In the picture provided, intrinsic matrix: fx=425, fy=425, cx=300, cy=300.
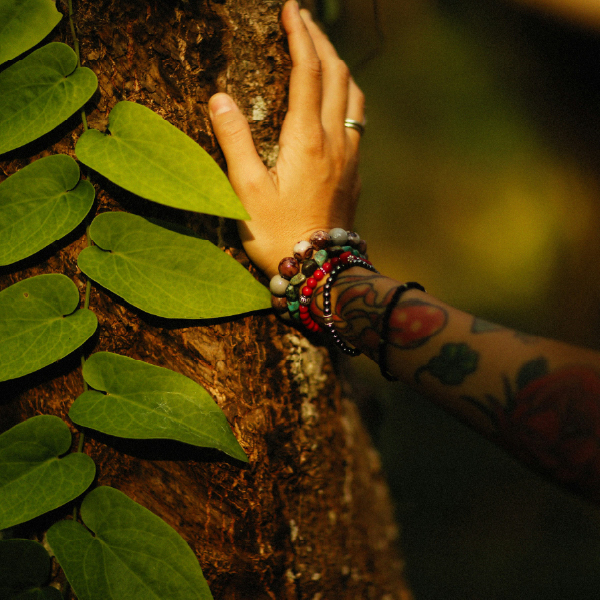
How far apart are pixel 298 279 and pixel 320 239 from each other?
0.04m

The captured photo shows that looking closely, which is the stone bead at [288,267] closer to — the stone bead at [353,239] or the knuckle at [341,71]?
the stone bead at [353,239]

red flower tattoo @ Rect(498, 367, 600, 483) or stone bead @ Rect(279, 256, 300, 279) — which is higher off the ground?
stone bead @ Rect(279, 256, 300, 279)

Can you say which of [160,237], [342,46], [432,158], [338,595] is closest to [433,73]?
[432,158]

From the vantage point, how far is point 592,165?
1303 mm

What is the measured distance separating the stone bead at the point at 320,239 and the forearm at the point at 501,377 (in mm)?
A: 72

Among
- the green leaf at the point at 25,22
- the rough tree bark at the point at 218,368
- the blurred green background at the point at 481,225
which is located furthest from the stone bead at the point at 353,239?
the blurred green background at the point at 481,225

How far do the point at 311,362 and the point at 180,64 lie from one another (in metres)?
0.33

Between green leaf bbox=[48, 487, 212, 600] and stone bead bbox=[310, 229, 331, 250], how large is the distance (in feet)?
0.91

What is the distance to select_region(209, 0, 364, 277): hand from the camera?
0.41 metres

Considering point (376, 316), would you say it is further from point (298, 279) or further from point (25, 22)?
point (25, 22)

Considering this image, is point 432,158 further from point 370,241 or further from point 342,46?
point 342,46

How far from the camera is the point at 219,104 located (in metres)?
0.42

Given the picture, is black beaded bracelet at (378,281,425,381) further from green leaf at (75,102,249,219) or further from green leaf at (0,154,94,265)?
green leaf at (0,154,94,265)

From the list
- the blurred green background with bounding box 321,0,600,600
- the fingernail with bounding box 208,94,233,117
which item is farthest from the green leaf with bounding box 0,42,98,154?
the blurred green background with bounding box 321,0,600,600
